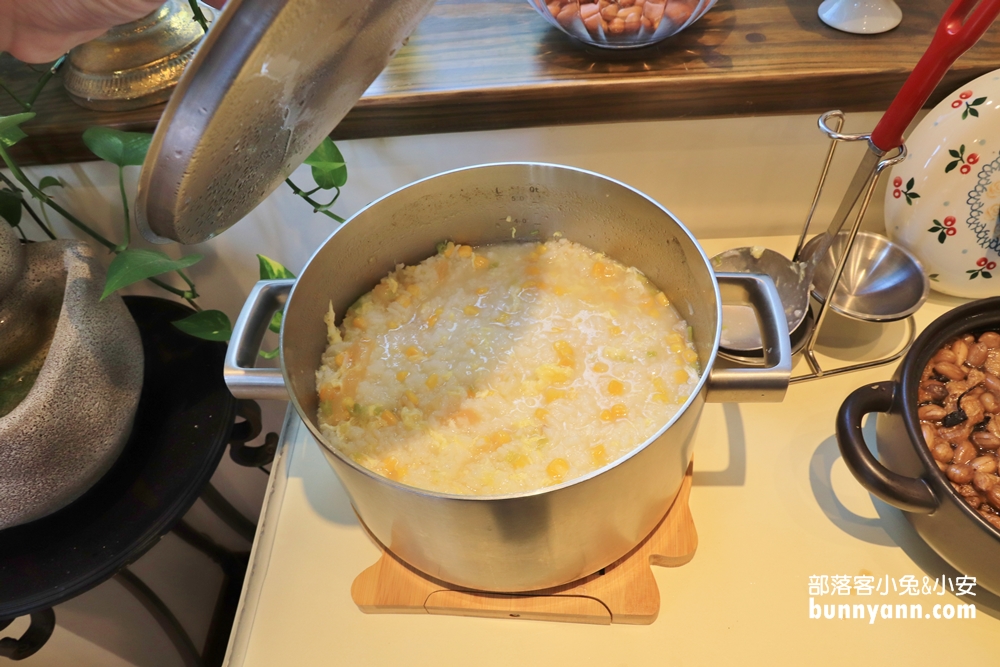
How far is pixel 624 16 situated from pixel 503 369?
0.60m

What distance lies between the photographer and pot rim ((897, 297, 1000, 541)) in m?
0.69


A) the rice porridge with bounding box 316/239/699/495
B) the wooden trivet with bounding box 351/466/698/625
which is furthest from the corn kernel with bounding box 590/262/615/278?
the wooden trivet with bounding box 351/466/698/625

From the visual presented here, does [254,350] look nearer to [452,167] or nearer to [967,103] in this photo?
[452,167]

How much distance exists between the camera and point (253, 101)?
0.49 meters

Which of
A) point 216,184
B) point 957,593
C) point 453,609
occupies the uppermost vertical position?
point 216,184

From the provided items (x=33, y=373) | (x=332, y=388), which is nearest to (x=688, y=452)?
(x=332, y=388)

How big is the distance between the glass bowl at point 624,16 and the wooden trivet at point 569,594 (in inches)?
29.8

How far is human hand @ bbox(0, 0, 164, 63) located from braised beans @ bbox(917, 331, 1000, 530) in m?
1.19

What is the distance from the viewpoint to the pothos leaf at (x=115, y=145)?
37.5 inches

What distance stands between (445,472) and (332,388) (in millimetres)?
230

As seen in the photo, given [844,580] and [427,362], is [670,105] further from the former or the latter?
[844,580]

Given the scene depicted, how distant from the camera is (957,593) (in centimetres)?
80

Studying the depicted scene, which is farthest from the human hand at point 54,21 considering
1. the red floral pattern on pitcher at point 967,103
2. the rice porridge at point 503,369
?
the red floral pattern on pitcher at point 967,103

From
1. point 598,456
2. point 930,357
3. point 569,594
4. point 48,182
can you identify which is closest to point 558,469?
point 598,456
